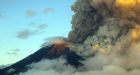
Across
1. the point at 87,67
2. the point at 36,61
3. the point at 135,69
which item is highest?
the point at 36,61

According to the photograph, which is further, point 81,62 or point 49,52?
point 49,52

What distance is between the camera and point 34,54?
120500 mm

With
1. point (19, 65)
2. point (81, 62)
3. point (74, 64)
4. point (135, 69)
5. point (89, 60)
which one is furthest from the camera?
point (19, 65)

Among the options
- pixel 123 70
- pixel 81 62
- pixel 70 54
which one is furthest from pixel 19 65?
pixel 123 70

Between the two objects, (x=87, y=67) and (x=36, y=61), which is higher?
(x=36, y=61)

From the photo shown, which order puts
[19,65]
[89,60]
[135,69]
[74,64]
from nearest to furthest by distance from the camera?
[135,69], [89,60], [74,64], [19,65]

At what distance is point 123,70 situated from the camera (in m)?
88.2

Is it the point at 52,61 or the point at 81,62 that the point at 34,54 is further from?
the point at 81,62

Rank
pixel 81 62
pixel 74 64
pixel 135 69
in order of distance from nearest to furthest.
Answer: pixel 135 69
pixel 81 62
pixel 74 64

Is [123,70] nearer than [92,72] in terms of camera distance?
Yes

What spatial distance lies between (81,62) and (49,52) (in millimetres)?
16983

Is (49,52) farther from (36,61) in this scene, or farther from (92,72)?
(92,72)

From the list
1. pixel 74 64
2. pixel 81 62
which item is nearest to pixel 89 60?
pixel 81 62

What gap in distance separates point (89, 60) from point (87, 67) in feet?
30.8
